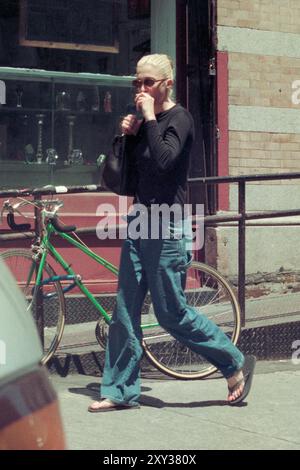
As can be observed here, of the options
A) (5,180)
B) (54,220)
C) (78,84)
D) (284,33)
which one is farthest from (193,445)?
(284,33)

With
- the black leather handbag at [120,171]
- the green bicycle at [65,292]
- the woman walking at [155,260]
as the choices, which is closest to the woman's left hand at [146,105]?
A: the woman walking at [155,260]

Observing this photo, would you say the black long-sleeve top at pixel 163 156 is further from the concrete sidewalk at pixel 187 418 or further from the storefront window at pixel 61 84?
the storefront window at pixel 61 84

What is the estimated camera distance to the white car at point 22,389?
1975 millimetres

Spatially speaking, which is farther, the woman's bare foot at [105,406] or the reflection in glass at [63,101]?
the reflection in glass at [63,101]

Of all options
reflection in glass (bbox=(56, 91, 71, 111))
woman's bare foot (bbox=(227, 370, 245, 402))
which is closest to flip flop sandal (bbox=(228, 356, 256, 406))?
woman's bare foot (bbox=(227, 370, 245, 402))

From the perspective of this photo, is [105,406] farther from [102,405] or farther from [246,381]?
[246,381]

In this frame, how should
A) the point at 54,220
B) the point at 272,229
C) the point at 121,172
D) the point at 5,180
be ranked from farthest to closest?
the point at 272,229
the point at 5,180
the point at 54,220
the point at 121,172

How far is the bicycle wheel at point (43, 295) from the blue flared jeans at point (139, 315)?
756mm

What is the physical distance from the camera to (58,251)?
22.4 feet

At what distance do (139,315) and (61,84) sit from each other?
3638 millimetres

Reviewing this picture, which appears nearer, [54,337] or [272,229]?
[54,337]

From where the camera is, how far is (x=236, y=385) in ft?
20.0
